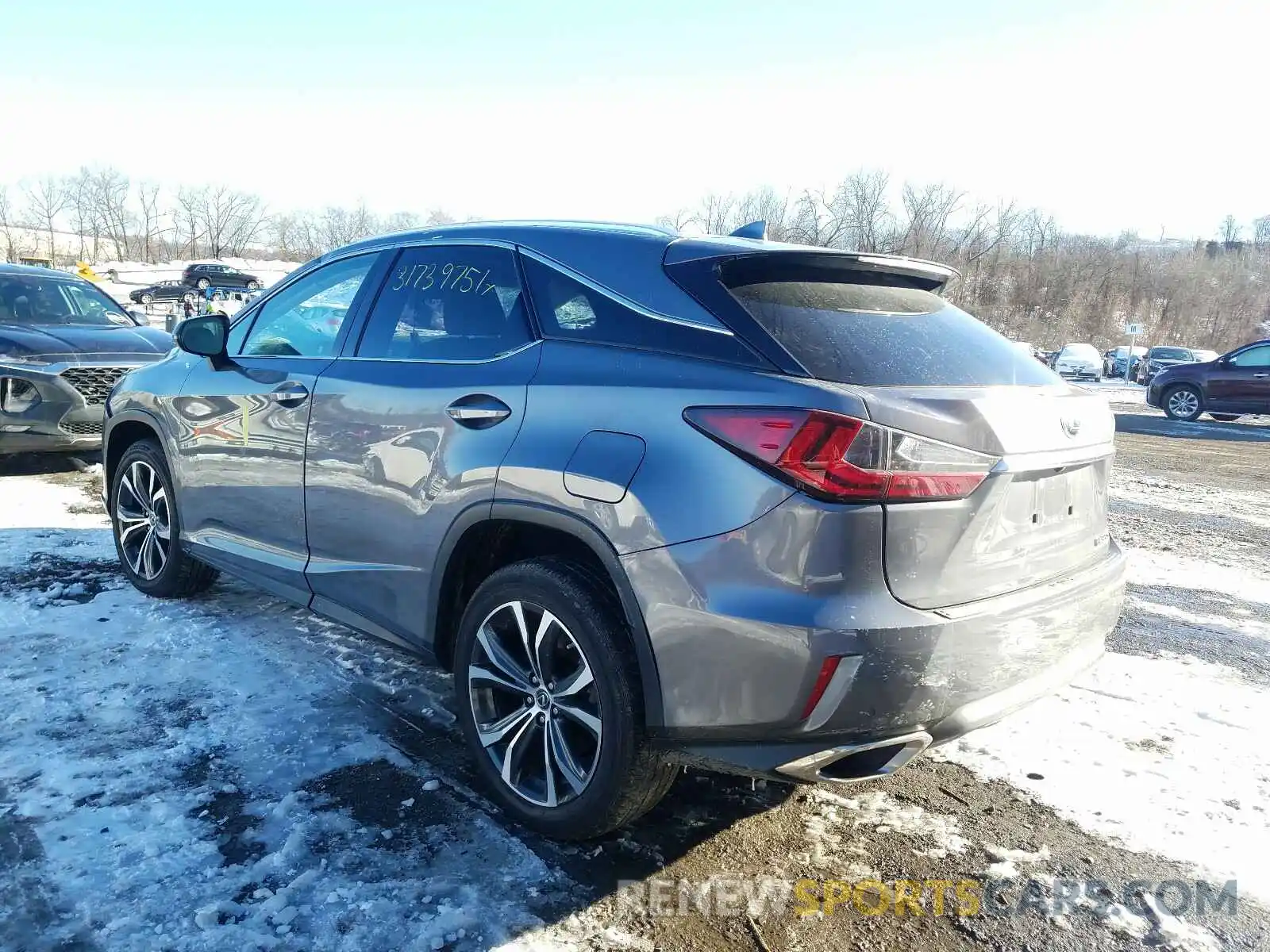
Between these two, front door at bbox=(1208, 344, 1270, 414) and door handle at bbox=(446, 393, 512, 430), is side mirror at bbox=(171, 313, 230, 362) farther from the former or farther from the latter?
front door at bbox=(1208, 344, 1270, 414)

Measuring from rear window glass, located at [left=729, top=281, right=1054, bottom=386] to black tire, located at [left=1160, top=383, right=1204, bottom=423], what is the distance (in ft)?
59.5

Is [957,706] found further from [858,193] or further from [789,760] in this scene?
[858,193]

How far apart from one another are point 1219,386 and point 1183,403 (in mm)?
869

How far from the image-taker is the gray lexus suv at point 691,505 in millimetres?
2078

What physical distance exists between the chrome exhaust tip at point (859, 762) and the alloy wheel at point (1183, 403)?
Answer: 19134mm

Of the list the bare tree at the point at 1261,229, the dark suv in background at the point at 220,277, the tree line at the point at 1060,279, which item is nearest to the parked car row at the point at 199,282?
the dark suv in background at the point at 220,277

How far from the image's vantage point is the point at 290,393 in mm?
3520

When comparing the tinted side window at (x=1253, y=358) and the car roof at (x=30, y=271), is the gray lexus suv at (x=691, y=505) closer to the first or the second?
the car roof at (x=30, y=271)

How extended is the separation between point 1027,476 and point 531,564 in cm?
137

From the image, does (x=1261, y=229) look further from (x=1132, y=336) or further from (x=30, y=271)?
(x=30, y=271)

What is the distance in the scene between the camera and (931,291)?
9.88 feet

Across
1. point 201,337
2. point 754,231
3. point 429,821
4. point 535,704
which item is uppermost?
point 754,231

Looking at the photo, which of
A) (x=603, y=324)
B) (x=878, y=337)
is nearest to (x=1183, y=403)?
(x=878, y=337)

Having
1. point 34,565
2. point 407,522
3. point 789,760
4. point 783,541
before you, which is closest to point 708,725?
point 789,760
